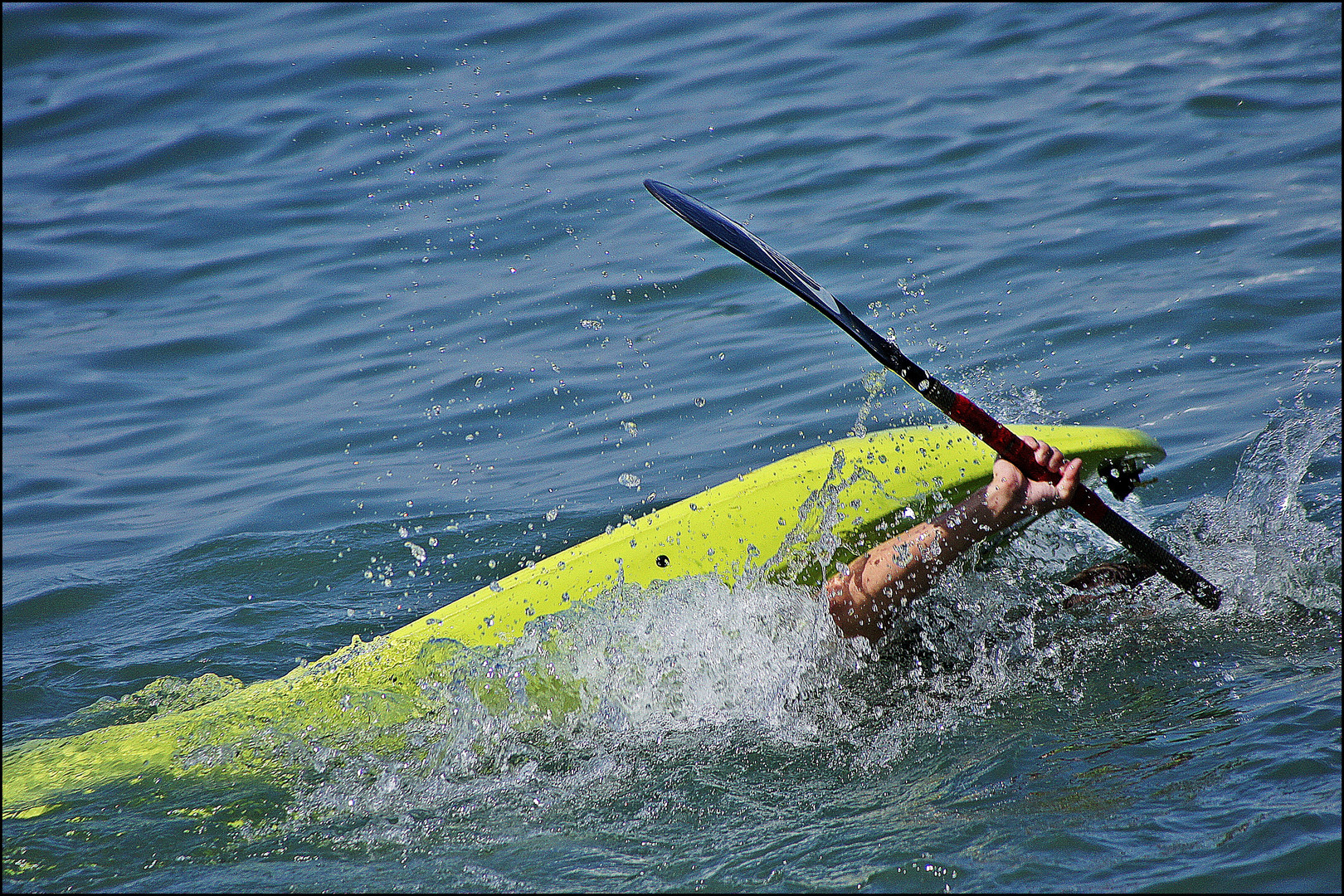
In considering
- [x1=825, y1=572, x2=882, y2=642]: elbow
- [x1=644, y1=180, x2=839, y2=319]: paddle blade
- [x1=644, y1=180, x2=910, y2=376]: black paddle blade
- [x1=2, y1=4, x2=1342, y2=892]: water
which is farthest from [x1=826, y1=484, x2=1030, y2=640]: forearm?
[x1=644, y1=180, x2=839, y2=319]: paddle blade

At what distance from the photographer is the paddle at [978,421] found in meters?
3.22

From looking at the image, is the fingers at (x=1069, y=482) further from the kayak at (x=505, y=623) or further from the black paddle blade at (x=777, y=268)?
the black paddle blade at (x=777, y=268)

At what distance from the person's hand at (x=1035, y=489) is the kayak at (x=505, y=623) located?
265mm

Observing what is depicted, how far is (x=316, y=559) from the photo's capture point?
488cm

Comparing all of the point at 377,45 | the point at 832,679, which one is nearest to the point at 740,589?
the point at 832,679

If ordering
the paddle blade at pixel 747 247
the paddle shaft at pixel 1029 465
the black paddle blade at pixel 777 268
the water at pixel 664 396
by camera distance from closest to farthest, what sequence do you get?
the water at pixel 664 396
the paddle shaft at pixel 1029 465
the black paddle blade at pixel 777 268
the paddle blade at pixel 747 247

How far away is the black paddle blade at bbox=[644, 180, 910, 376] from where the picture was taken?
3328 mm

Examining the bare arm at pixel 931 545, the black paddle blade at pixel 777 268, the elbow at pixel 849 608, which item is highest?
the black paddle blade at pixel 777 268

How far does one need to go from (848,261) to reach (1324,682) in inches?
171

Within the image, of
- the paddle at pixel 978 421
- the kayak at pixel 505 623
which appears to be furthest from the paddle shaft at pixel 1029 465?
the kayak at pixel 505 623

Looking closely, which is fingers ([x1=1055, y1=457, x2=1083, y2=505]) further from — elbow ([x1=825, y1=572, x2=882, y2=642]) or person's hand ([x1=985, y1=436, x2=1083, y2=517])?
elbow ([x1=825, y1=572, x2=882, y2=642])

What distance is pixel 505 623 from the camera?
3.50m

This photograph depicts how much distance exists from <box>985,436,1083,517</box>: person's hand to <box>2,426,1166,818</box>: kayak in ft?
0.87

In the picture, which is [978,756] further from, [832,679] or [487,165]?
[487,165]
